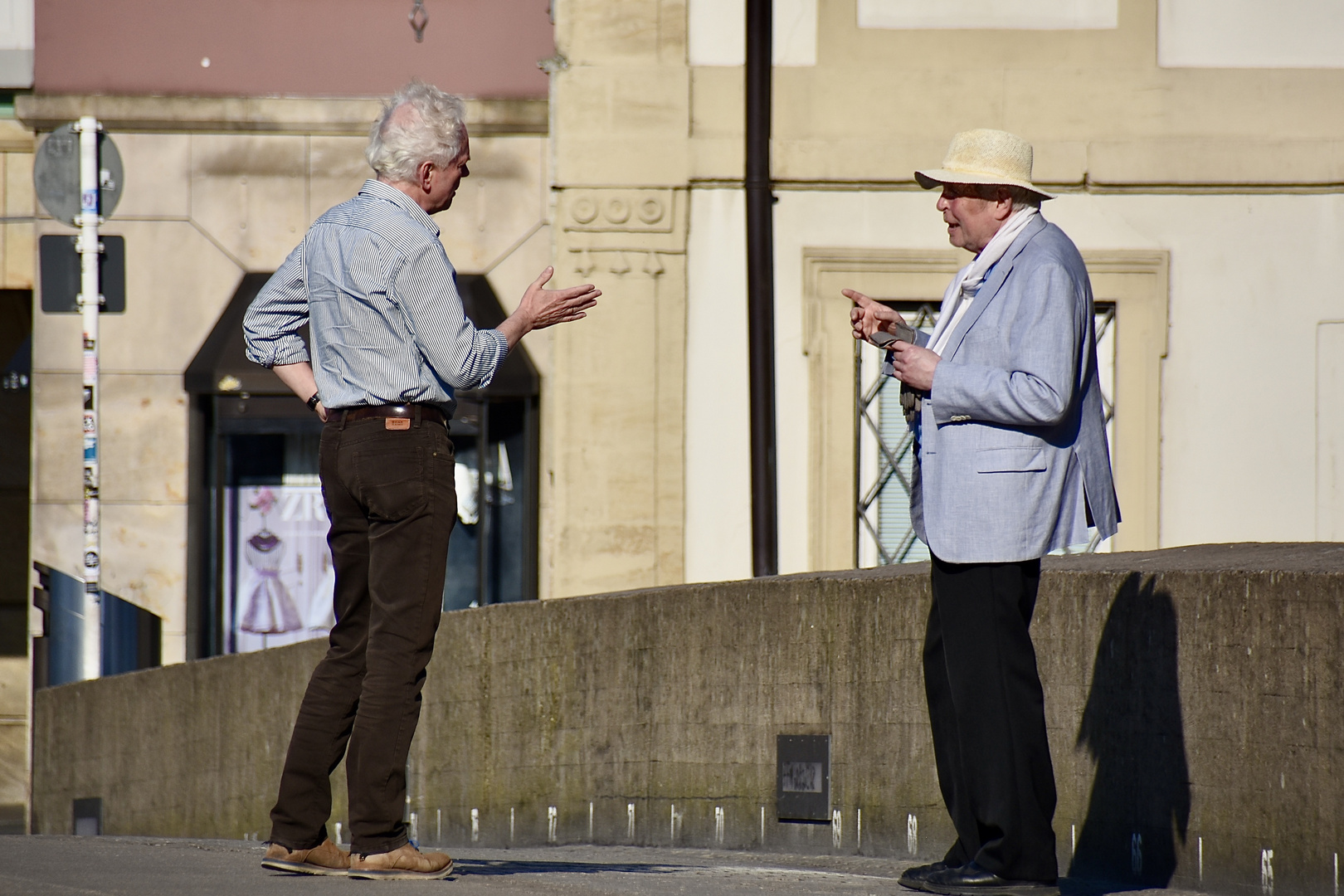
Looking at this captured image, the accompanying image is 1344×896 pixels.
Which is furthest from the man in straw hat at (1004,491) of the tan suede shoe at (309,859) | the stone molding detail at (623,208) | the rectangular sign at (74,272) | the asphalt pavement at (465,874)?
the rectangular sign at (74,272)

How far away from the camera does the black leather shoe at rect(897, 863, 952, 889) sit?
4074 mm

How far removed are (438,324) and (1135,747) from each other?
7.22 feet

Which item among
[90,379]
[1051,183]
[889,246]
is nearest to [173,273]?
[90,379]

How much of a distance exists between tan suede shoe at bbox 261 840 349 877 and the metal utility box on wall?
1.98m

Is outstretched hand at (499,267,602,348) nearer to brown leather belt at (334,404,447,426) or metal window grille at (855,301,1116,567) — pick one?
brown leather belt at (334,404,447,426)

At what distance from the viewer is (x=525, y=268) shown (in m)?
11.5

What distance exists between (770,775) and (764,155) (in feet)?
16.8

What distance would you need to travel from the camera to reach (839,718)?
5.76 m

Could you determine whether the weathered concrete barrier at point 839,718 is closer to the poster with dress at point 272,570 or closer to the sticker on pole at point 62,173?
the poster with dress at point 272,570

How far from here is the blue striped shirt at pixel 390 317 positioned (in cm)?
411

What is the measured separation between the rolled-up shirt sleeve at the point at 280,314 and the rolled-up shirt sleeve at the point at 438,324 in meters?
0.42

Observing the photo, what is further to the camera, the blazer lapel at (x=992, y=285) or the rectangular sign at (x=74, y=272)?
the rectangular sign at (x=74, y=272)

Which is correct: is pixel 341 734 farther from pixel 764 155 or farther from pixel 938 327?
pixel 764 155

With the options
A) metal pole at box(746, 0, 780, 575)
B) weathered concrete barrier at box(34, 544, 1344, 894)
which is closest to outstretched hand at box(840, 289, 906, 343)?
weathered concrete barrier at box(34, 544, 1344, 894)
